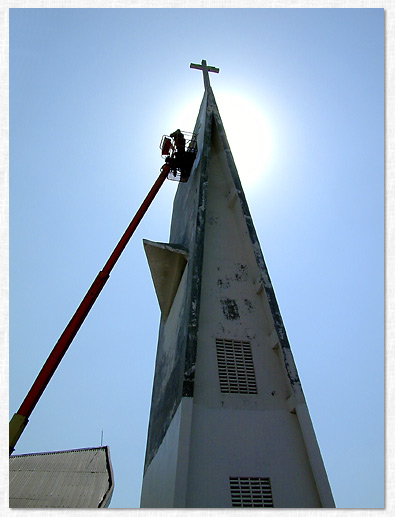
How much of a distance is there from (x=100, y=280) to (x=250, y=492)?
8.10 metres

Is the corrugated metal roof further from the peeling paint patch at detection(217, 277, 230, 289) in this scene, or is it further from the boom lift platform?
the peeling paint patch at detection(217, 277, 230, 289)

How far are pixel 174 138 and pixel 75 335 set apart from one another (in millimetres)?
9725

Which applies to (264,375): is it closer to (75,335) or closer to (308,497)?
(308,497)

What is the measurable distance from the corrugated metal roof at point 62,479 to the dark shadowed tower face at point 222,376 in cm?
656

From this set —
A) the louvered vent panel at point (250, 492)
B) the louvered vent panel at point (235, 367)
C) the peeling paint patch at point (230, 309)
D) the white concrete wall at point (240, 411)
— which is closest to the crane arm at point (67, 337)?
the white concrete wall at point (240, 411)

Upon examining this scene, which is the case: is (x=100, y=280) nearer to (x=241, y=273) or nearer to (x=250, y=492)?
(x=241, y=273)

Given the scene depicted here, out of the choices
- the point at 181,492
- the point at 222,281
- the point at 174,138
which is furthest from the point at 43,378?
the point at 174,138

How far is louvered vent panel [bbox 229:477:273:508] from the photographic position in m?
11.5

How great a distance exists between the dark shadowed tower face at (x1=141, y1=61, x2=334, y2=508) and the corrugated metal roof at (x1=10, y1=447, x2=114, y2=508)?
21.5 ft

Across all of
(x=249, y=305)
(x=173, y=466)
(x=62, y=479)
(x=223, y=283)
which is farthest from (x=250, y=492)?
(x=62, y=479)

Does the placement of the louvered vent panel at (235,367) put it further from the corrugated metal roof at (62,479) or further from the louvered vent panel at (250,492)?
the corrugated metal roof at (62,479)

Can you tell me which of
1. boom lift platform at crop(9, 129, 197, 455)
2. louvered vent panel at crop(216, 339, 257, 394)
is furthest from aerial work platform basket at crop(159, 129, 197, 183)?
louvered vent panel at crop(216, 339, 257, 394)

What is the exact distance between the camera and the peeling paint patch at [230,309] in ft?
49.9

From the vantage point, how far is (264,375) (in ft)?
46.5
